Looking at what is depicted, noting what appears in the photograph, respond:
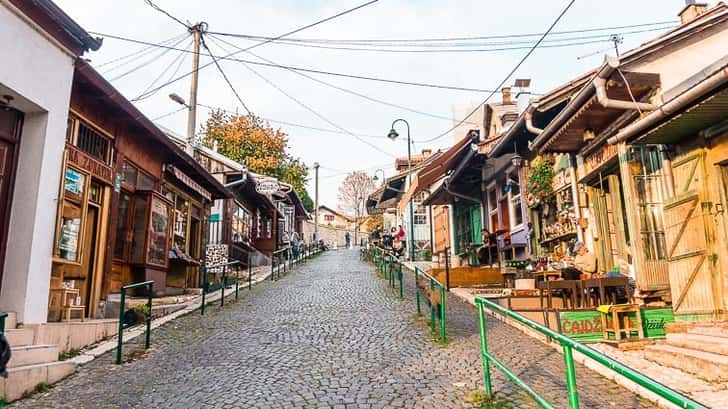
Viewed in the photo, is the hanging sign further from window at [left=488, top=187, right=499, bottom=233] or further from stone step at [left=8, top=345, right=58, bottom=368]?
stone step at [left=8, top=345, right=58, bottom=368]

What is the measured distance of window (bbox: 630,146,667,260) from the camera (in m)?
7.88

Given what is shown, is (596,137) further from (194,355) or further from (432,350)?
(194,355)

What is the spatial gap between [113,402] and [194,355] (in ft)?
6.60

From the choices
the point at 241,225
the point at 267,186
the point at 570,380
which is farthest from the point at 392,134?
the point at 570,380

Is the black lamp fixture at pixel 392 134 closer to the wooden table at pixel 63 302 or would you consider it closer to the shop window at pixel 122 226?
the shop window at pixel 122 226

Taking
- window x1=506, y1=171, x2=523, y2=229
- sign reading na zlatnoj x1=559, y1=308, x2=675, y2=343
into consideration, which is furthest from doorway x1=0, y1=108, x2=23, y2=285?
window x1=506, y1=171, x2=523, y2=229

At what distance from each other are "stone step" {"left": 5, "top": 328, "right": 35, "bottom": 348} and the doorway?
0.97 metres

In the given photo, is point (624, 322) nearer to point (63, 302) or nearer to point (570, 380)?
point (570, 380)

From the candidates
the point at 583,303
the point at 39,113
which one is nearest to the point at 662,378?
the point at 583,303

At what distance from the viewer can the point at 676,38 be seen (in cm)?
820

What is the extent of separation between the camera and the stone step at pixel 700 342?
556cm

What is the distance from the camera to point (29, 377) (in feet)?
18.0

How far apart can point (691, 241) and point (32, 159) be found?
9.51m

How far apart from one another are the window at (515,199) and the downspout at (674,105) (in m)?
7.34
